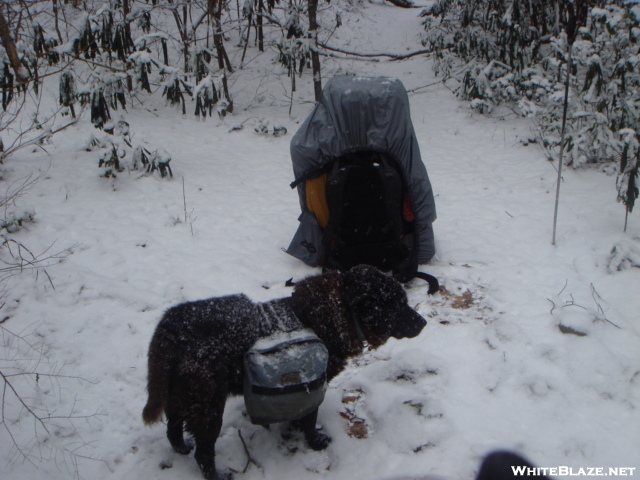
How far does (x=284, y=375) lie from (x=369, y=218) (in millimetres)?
2142

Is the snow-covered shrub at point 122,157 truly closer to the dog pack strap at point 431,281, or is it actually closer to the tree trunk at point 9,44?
the tree trunk at point 9,44

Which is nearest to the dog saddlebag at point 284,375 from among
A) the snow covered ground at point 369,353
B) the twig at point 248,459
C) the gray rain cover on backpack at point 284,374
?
the gray rain cover on backpack at point 284,374

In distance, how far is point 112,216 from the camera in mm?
4922

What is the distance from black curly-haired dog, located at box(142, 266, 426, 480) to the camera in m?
2.12

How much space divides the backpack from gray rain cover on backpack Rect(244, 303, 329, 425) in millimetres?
1875

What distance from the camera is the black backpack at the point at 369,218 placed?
390 cm

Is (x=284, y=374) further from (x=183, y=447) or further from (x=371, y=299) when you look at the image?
(x=183, y=447)

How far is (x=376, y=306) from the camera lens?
2.38m

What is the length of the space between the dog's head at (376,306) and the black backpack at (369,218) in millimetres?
1478

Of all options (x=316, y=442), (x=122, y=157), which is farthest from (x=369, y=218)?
(x=122, y=157)

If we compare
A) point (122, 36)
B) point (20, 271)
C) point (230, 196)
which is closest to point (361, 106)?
point (230, 196)

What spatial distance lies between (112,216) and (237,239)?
136 centimetres

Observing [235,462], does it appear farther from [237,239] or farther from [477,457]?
[237,239]

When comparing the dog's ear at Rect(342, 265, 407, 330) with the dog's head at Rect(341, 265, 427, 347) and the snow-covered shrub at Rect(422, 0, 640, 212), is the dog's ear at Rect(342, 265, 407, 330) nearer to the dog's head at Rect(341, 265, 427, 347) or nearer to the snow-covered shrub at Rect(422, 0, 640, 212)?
the dog's head at Rect(341, 265, 427, 347)
